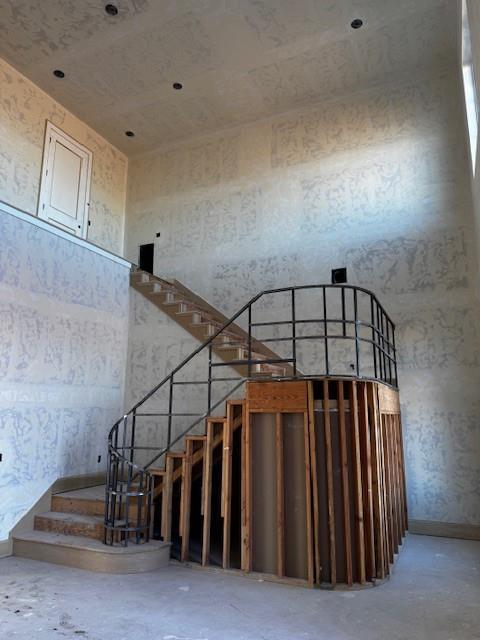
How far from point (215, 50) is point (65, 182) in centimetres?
386

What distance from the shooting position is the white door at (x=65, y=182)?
8.88m

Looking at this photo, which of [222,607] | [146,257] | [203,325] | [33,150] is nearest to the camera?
[222,607]

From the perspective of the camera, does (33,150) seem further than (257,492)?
Yes

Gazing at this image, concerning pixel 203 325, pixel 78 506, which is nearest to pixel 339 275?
pixel 203 325

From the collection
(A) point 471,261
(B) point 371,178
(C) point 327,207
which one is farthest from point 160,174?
(A) point 471,261

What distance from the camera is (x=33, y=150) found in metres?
8.61

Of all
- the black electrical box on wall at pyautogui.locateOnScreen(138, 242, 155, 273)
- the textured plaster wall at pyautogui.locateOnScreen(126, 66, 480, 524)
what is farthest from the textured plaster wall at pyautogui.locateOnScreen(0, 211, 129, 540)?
the black electrical box on wall at pyautogui.locateOnScreen(138, 242, 155, 273)

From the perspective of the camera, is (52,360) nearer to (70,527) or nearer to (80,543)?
(70,527)

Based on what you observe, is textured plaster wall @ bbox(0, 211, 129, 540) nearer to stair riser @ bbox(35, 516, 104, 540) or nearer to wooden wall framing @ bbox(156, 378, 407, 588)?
stair riser @ bbox(35, 516, 104, 540)

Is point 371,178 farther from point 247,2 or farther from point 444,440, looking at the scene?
point 444,440

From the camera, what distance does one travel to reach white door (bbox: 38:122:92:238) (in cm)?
888

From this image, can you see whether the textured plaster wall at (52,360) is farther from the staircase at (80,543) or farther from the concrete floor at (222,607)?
the concrete floor at (222,607)

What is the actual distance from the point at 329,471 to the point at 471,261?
444 centimetres

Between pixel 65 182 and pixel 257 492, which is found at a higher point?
pixel 65 182
